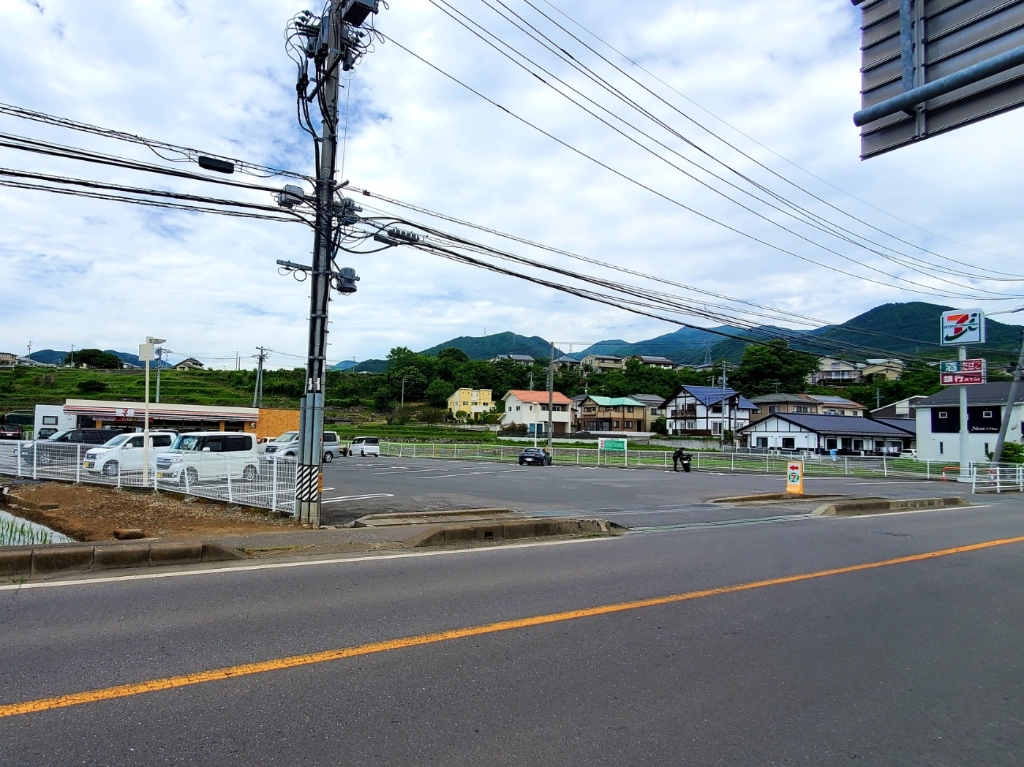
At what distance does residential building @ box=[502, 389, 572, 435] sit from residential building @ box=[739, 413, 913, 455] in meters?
27.7

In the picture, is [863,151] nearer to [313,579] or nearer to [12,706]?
[313,579]

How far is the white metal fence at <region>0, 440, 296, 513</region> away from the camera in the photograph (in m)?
11.9

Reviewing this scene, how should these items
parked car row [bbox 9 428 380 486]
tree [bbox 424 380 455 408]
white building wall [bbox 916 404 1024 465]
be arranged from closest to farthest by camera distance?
parked car row [bbox 9 428 380 486], white building wall [bbox 916 404 1024 465], tree [bbox 424 380 455 408]

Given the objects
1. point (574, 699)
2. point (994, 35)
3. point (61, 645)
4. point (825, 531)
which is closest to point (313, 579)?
point (61, 645)

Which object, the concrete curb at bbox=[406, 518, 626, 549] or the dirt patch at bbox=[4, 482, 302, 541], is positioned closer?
the concrete curb at bbox=[406, 518, 626, 549]

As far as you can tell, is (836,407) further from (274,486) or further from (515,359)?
(515,359)

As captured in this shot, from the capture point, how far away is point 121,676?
410 centimetres

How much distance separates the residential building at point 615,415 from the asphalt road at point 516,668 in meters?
79.6

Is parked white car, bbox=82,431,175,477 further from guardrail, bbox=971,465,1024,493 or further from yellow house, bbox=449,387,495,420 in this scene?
yellow house, bbox=449,387,495,420

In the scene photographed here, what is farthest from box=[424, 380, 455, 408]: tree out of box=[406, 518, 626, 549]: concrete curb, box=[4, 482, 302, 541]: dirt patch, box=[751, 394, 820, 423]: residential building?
box=[406, 518, 626, 549]: concrete curb

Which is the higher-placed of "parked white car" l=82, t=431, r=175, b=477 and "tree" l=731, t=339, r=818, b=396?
"tree" l=731, t=339, r=818, b=396

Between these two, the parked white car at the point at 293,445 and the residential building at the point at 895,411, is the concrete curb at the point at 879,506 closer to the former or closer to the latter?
the parked white car at the point at 293,445

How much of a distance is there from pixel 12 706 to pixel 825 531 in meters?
12.3

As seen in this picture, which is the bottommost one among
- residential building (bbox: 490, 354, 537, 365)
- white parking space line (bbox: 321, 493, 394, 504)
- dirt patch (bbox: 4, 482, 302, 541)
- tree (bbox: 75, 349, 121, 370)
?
white parking space line (bbox: 321, 493, 394, 504)
